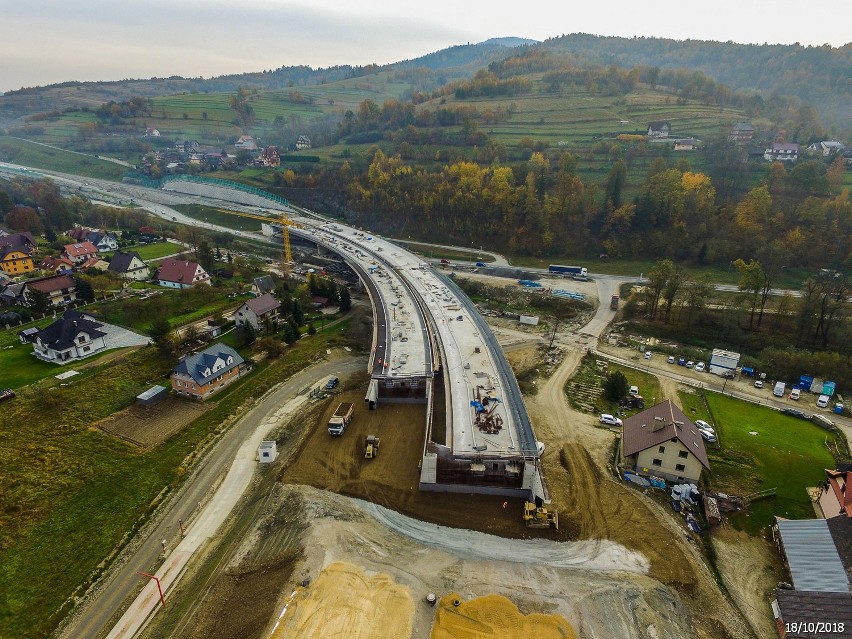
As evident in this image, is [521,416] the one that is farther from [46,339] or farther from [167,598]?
[46,339]

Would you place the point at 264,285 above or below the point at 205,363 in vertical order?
above

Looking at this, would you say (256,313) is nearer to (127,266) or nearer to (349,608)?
(127,266)

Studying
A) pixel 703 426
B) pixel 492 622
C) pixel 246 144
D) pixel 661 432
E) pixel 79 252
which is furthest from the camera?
pixel 246 144

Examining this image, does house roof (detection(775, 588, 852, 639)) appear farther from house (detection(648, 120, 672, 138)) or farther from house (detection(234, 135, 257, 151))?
house (detection(234, 135, 257, 151))

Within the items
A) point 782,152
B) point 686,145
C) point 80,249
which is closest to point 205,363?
point 80,249

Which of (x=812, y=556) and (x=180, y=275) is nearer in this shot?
(x=812, y=556)

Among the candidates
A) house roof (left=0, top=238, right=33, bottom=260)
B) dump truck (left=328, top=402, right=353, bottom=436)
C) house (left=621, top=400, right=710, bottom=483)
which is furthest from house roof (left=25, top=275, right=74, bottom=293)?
house (left=621, top=400, right=710, bottom=483)

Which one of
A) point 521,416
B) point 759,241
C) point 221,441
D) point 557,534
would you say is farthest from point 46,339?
point 759,241

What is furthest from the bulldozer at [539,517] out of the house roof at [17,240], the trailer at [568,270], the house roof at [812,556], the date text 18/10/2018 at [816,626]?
the house roof at [17,240]
